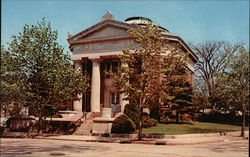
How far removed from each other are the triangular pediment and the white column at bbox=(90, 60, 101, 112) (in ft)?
11.1

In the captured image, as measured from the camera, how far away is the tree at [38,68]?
25.7 meters

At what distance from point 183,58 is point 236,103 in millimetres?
8393

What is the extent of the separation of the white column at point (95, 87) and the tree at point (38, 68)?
10.4 meters

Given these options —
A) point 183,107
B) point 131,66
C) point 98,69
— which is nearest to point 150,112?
point 183,107

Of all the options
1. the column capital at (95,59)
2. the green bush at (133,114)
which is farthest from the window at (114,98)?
the green bush at (133,114)

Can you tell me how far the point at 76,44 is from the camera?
131 feet

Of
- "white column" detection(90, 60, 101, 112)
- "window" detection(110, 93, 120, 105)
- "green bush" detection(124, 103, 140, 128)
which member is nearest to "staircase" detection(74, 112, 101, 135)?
"green bush" detection(124, 103, 140, 128)

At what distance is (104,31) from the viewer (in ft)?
125

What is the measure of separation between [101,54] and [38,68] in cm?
1288

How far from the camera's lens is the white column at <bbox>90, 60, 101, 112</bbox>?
37594 millimetres

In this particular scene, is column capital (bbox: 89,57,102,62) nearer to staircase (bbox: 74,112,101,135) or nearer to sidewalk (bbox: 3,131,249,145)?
staircase (bbox: 74,112,101,135)

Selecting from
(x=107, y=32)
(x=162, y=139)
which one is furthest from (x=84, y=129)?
(x=107, y=32)

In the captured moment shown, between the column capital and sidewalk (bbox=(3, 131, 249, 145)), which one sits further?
the column capital

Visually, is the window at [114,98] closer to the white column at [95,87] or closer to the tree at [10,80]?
the white column at [95,87]
